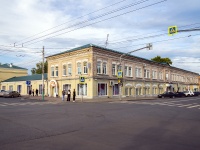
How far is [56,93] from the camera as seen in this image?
41781mm

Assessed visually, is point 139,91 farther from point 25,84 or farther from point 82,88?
point 25,84

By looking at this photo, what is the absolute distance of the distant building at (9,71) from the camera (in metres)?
64.8

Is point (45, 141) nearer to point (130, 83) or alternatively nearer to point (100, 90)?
point (100, 90)

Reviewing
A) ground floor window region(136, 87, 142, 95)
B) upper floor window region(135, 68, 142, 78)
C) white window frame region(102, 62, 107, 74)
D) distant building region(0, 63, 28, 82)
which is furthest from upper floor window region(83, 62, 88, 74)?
distant building region(0, 63, 28, 82)

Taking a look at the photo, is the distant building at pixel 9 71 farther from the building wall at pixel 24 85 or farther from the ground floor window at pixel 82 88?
the ground floor window at pixel 82 88

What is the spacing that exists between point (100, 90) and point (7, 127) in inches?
1071

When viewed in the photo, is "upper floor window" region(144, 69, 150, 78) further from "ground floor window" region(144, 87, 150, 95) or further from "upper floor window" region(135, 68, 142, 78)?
"ground floor window" region(144, 87, 150, 95)

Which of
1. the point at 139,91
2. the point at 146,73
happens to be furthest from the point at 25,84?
the point at 146,73

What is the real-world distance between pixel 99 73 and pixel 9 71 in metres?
40.9

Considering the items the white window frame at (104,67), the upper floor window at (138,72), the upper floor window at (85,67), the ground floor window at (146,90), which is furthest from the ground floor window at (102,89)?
the ground floor window at (146,90)

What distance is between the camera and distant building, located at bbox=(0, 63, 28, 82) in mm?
64750

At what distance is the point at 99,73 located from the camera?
3634cm

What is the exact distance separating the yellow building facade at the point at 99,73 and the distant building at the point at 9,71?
1077 inches

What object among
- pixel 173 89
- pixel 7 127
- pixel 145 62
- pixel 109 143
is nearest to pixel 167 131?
pixel 109 143
